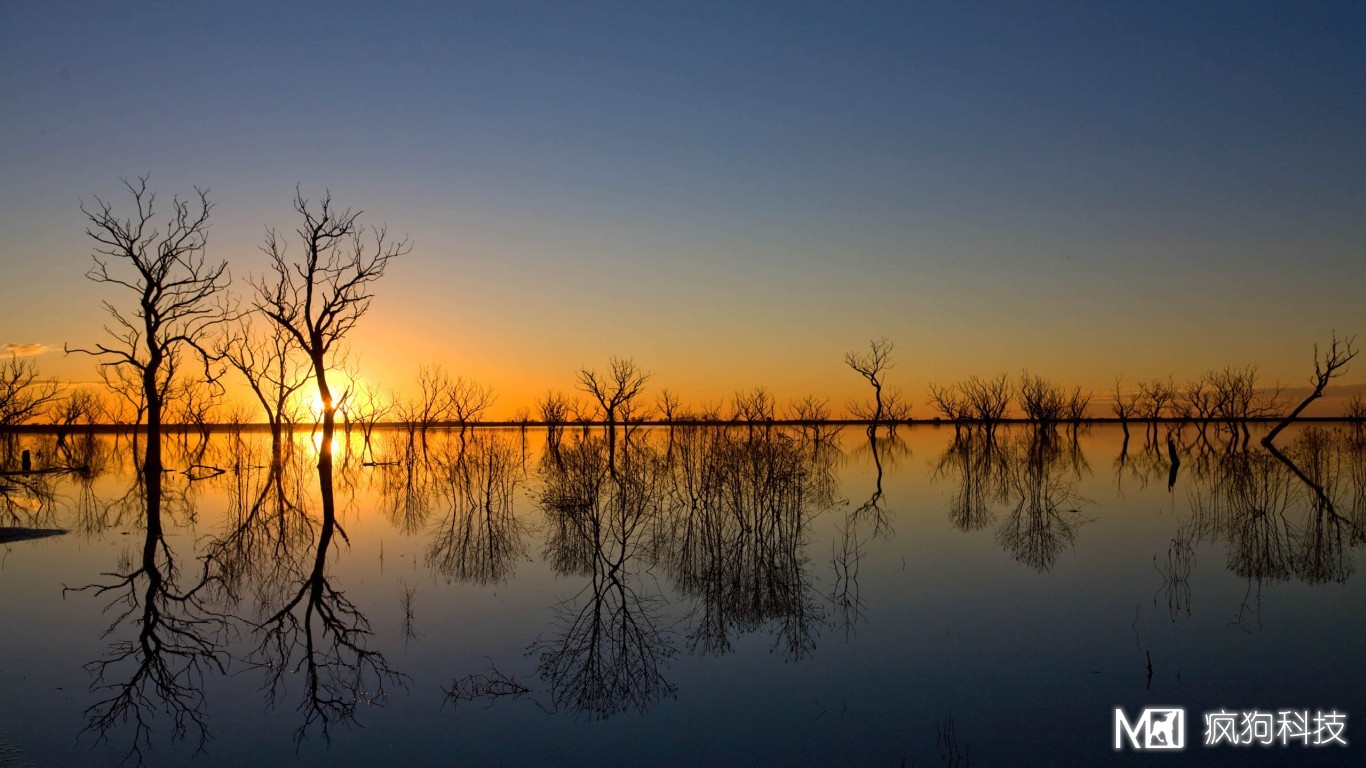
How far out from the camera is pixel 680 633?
7684mm

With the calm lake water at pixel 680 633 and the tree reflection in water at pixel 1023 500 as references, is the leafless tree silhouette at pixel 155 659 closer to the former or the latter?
the calm lake water at pixel 680 633

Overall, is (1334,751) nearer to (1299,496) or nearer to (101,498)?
(1299,496)

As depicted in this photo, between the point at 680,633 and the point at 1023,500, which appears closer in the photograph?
the point at 680,633

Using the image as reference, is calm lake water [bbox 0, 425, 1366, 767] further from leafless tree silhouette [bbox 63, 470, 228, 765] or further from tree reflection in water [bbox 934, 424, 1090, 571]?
tree reflection in water [bbox 934, 424, 1090, 571]

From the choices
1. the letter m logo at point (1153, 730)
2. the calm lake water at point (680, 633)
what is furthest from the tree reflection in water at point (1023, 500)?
the letter m logo at point (1153, 730)

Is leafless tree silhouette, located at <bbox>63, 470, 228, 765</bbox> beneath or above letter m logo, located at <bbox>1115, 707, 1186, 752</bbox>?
above

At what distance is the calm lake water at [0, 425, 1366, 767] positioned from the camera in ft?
17.9

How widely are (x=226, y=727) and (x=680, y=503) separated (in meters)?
11.0

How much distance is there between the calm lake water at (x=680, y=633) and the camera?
547 cm

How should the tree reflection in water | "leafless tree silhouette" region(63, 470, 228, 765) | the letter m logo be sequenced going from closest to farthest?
the letter m logo < "leafless tree silhouette" region(63, 470, 228, 765) < the tree reflection in water

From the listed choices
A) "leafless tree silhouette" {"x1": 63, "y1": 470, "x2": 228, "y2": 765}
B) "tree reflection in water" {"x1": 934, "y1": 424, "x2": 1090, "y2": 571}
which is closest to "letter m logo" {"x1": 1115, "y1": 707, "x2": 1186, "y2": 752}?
"tree reflection in water" {"x1": 934, "y1": 424, "x2": 1090, "y2": 571}

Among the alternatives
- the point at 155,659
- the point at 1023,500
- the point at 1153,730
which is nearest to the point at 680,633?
the point at 1153,730

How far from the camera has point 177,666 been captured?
22.6ft

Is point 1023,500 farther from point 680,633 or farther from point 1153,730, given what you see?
point 1153,730
